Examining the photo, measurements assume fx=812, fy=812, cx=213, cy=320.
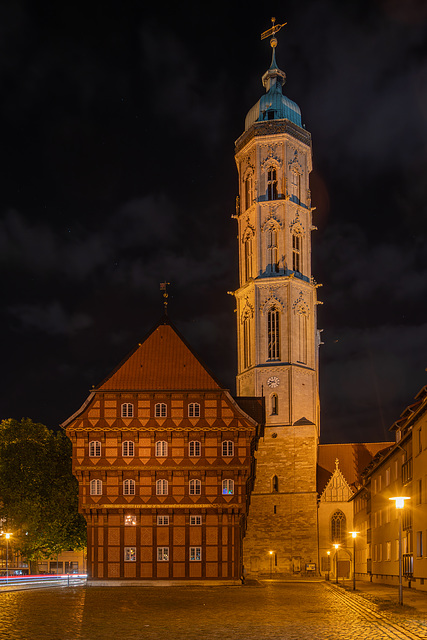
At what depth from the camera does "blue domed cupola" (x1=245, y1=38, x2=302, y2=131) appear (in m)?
78.9

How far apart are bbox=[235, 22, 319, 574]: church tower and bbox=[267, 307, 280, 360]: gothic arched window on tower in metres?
0.09

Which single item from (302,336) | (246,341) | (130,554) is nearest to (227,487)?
(130,554)

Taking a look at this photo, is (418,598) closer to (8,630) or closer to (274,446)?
(8,630)

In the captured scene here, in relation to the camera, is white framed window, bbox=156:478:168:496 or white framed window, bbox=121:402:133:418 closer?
white framed window, bbox=156:478:168:496

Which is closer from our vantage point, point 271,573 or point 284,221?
point 271,573

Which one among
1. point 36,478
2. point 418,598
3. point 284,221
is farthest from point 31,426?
point 418,598

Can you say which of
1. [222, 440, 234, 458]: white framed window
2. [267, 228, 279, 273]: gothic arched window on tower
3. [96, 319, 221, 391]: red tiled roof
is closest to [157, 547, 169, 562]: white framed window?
[222, 440, 234, 458]: white framed window

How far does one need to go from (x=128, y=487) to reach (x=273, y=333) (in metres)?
26.7

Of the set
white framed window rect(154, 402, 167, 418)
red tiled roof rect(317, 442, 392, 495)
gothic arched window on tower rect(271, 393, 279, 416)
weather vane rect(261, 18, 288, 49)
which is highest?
weather vane rect(261, 18, 288, 49)

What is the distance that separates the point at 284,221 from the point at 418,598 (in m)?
48.4

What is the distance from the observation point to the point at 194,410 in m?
52.0

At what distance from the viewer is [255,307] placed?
7381cm

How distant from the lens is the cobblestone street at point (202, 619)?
18781 millimetres

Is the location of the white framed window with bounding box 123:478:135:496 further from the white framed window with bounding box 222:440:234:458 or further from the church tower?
the church tower
